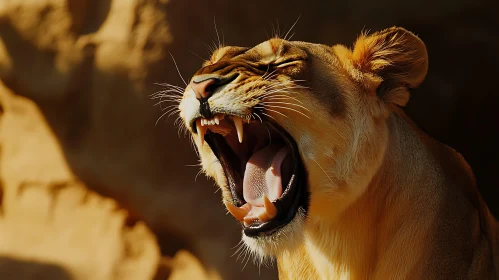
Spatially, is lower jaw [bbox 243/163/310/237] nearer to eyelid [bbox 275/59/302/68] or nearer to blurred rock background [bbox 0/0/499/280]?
eyelid [bbox 275/59/302/68]

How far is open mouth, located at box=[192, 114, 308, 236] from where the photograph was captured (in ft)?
8.99

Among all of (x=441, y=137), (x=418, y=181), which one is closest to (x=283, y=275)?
(x=418, y=181)

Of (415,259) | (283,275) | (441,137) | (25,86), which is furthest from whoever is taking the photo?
(441,137)

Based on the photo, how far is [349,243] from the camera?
299cm

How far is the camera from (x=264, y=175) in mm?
2875

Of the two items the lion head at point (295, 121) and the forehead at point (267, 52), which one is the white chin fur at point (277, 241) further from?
the forehead at point (267, 52)

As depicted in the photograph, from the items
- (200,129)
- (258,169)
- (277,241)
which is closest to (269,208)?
(277,241)

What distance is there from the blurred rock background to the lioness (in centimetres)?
113

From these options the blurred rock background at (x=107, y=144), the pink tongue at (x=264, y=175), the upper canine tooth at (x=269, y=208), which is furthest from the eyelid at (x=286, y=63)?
the blurred rock background at (x=107, y=144)

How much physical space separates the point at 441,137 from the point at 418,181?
1.96 metres

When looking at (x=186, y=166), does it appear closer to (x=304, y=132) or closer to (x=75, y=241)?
(x=75, y=241)

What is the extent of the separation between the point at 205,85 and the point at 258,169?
45 cm

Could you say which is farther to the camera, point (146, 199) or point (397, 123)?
point (146, 199)

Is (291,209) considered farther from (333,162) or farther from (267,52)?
(267,52)
